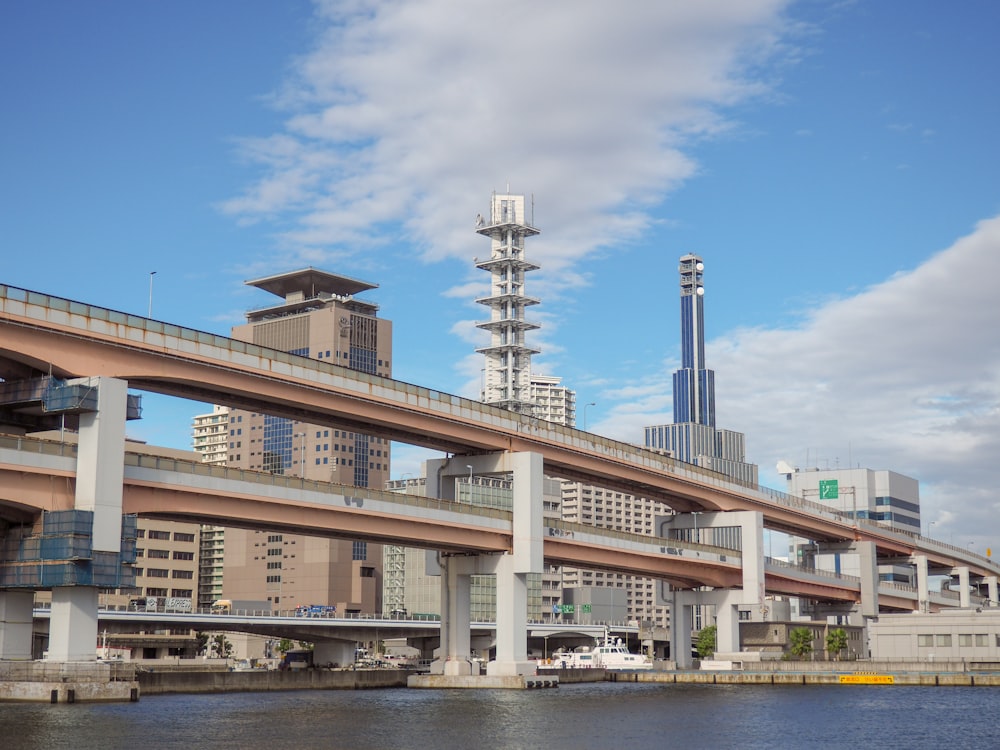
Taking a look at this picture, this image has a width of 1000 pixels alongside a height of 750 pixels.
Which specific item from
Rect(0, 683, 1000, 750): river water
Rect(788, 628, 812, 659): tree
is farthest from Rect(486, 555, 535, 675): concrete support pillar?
Rect(788, 628, 812, 659): tree

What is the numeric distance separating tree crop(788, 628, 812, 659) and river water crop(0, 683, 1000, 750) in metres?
61.4

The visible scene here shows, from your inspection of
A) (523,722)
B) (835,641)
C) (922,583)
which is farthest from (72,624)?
(922,583)

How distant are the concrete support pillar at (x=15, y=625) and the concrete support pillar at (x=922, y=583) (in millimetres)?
151037

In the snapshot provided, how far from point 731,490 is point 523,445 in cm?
4020

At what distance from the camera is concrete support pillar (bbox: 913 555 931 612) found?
635 feet

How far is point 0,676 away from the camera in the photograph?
7206 cm

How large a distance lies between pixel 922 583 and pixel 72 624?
499 feet

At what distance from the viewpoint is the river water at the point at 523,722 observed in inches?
2190

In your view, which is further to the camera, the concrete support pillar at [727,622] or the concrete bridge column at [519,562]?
the concrete support pillar at [727,622]

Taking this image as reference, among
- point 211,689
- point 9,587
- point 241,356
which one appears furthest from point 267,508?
point 211,689

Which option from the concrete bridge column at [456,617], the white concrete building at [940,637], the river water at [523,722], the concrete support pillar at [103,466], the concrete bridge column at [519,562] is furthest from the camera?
the white concrete building at [940,637]

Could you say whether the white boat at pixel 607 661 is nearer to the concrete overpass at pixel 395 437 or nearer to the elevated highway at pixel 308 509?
the concrete overpass at pixel 395 437

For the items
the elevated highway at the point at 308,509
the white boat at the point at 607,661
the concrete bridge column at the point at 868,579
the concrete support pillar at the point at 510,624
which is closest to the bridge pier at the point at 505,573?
the concrete support pillar at the point at 510,624

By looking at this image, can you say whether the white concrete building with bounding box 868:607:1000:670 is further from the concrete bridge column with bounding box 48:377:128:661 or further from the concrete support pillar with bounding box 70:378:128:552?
the concrete support pillar with bounding box 70:378:128:552
